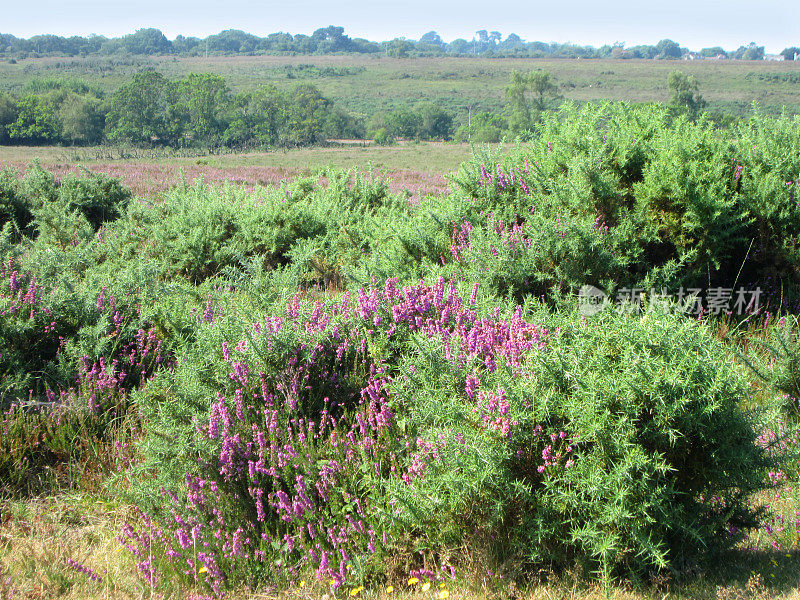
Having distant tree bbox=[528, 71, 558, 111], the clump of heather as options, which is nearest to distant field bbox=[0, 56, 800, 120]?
distant tree bbox=[528, 71, 558, 111]

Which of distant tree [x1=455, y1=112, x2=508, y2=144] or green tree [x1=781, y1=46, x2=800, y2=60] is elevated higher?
green tree [x1=781, y1=46, x2=800, y2=60]

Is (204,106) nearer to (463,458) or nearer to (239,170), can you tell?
(239,170)

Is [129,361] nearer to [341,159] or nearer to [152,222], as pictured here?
[152,222]

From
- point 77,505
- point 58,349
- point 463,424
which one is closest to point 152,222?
point 58,349

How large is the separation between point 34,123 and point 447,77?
9122 cm

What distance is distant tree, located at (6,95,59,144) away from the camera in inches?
2749

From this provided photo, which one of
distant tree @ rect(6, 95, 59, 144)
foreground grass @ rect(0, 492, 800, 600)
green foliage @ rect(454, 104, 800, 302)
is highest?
distant tree @ rect(6, 95, 59, 144)

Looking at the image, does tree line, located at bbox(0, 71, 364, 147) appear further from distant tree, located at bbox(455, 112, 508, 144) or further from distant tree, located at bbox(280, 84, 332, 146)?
distant tree, located at bbox(455, 112, 508, 144)

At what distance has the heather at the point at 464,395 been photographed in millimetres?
2576

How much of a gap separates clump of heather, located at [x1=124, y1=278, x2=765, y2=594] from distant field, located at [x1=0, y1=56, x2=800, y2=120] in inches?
3514

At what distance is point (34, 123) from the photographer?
7194cm

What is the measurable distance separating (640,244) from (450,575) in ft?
13.4
